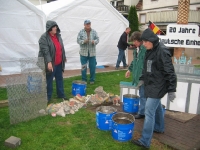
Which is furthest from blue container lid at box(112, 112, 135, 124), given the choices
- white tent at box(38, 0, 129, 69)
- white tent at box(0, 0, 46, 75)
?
white tent at box(38, 0, 129, 69)

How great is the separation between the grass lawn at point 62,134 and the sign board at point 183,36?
267cm

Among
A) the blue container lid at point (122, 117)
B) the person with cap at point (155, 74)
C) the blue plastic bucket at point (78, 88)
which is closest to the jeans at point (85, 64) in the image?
the blue plastic bucket at point (78, 88)

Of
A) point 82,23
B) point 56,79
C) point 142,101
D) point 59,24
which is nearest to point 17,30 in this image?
point 59,24

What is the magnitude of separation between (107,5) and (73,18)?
1.81 m

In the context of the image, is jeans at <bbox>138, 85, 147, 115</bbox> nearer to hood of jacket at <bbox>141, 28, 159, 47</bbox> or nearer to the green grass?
hood of jacket at <bbox>141, 28, 159, 47</bbox>

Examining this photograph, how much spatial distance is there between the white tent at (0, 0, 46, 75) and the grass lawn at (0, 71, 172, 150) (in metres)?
3.39

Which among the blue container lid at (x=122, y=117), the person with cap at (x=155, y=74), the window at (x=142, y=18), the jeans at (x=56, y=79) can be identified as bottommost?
the blue container lid at (x=122, y=117)

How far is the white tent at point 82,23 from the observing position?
8.38 meters

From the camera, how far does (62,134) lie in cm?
368

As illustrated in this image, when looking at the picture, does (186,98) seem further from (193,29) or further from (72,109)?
(72,109)

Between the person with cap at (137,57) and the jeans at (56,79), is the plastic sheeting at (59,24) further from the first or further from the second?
the person with cap at (137,57)

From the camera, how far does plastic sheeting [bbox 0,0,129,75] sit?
7430 millimetres

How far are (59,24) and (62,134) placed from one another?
5595mm

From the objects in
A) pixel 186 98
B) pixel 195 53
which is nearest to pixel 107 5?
pixel 186 98
